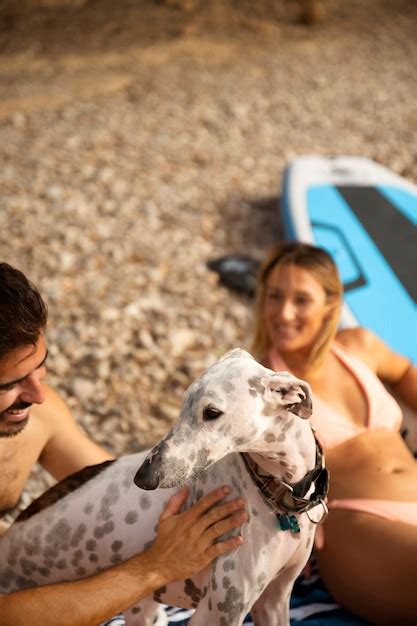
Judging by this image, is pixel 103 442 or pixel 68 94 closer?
pixel 103 442

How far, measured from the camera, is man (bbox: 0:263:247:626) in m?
1.90

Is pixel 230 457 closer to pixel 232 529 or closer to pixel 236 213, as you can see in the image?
pixel 232 529

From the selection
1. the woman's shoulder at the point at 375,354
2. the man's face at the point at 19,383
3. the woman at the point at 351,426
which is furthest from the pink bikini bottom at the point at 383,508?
the man's face at the point at 19,383

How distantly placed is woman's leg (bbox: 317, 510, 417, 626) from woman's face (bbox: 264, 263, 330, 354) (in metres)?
0.73

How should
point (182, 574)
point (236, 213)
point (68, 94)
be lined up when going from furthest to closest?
point (68, 94) → point (236, 213) → point (182, 574)

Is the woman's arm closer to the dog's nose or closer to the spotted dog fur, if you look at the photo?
the spotted dog fur

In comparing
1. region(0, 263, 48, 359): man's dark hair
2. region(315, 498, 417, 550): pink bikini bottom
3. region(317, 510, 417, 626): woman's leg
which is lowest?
region(317, 510, 417, 626): woman's leg

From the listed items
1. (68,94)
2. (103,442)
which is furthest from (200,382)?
(68,94)

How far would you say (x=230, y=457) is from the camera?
6.32ft

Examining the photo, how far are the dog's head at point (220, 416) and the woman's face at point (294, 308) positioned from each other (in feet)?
4.42

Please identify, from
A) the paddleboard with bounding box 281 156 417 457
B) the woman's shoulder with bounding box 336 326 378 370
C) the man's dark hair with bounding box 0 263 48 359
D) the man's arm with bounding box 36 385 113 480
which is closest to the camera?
the man's dark hair with bounding box 0 263 48 359

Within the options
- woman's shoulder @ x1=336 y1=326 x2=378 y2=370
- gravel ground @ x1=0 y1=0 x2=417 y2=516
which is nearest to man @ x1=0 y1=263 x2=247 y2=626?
woman's shoulder @ x1=336 y1=326 x2=378 y2=370

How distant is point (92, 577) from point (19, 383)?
57 cm

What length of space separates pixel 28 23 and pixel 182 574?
981 cm
